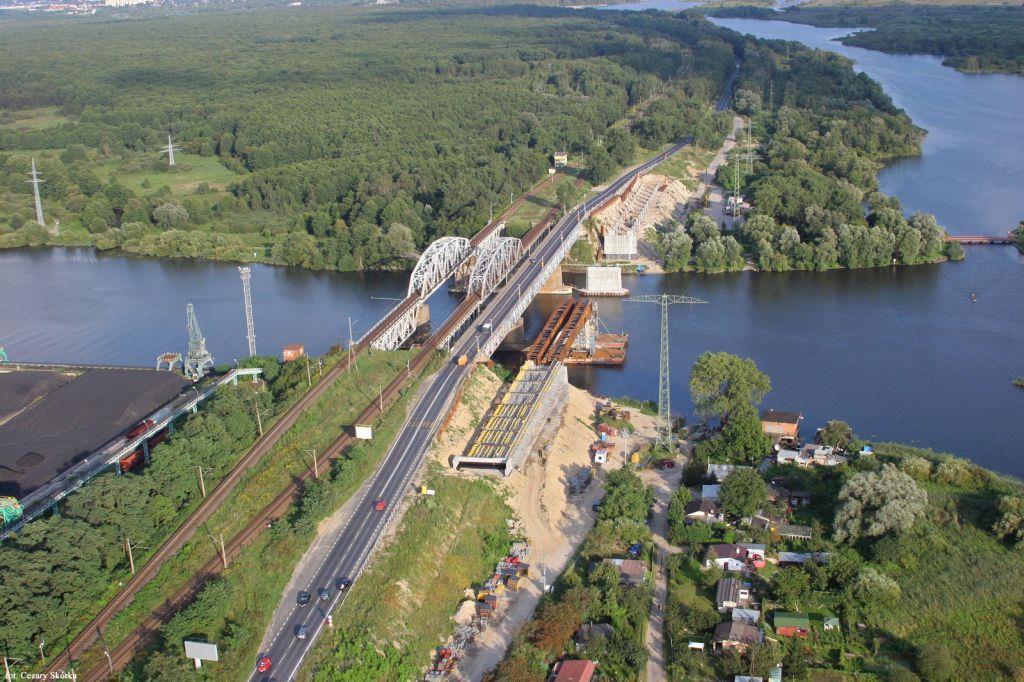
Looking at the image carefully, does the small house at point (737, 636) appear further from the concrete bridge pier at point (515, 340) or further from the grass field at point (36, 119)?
the grass field at point (36, 119)

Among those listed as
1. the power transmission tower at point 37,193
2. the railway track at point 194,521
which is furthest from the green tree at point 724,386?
the power transmission tower at point 37,193

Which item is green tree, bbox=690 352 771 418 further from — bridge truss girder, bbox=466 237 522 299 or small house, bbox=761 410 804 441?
bridge truss girder, bbox=466 237 522 299

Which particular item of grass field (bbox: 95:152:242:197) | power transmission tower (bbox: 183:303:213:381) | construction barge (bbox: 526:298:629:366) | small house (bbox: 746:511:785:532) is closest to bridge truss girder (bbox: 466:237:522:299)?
construction barge (bbox: 526:298:629:366)

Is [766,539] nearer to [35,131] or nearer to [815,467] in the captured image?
[815,467]

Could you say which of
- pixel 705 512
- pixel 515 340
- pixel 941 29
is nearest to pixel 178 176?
pixel 515 340

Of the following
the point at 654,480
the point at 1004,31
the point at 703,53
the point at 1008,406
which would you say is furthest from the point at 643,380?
the point at 1004,31

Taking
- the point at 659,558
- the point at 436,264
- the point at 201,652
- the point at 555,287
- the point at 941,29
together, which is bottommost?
the point at 555,287

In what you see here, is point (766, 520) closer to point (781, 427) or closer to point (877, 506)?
point (877, 506)
